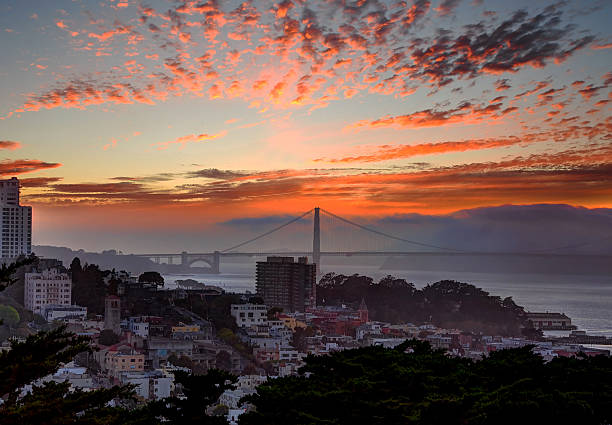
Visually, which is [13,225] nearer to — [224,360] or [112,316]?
[112,316]

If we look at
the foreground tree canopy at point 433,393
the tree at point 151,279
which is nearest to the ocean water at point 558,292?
the tree at point 151,279

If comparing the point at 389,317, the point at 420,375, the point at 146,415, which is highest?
the point at 420,375

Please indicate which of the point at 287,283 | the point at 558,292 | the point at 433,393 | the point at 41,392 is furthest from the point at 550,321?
the point at 41,392

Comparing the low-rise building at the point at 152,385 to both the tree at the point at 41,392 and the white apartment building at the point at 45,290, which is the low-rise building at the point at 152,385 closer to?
the tree at the point at 41,392

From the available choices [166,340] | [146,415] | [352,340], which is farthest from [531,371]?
[352,340]

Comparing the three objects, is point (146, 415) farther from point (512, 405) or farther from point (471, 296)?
point (471, 296)
